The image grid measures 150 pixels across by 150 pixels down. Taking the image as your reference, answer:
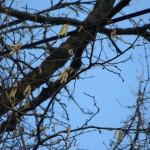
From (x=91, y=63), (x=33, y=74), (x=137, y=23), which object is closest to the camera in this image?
(x=91, y=63)

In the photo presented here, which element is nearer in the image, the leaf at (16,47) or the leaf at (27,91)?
the leaf at (16,47)

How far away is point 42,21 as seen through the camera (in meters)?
5.24

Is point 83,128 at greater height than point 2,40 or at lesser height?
lesser

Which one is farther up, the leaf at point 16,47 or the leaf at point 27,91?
the leaf at point 16,47

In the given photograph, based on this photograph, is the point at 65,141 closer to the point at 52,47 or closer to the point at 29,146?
the point at 29,146

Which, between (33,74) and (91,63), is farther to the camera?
(33,74)

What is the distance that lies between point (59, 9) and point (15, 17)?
539mm

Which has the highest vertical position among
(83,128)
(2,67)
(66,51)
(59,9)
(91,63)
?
(59,9)

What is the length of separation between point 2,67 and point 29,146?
0.78 m

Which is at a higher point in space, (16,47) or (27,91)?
(16,47)

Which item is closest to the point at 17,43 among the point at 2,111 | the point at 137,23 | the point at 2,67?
Answer: the point at 2,67

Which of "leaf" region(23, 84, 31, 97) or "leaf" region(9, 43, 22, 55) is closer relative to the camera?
"leaf" region(9, 43, 22, 55)

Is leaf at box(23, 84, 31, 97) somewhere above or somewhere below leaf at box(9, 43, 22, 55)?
below

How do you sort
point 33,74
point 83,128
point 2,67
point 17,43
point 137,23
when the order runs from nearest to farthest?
point 83,128
point 17,43
point 2,67
point 33,74
point 137,23
